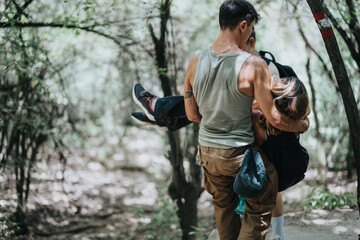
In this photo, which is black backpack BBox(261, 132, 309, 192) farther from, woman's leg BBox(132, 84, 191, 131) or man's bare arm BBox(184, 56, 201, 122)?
woman's leg BBox(132, 84, 191, 131)

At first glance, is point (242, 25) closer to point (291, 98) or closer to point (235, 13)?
point (235, 13)

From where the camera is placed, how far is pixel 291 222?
13.0 feet

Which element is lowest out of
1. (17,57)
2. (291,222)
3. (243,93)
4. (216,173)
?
(291,222)

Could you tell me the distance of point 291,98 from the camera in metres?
1.94

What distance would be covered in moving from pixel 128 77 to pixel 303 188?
433cm

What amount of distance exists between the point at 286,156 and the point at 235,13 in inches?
37.2

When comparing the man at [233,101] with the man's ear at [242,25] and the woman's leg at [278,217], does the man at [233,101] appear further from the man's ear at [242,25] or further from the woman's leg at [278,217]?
the woman's leg at [278,217]

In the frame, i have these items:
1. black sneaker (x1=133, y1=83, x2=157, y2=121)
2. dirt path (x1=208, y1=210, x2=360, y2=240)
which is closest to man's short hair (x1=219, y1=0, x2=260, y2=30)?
black sneaker (x1=133, y1=83, x2=157, y2=121)

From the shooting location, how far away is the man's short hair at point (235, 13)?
2113 millimetres

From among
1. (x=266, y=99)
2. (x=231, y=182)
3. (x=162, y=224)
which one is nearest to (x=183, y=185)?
(x=162, y=224)

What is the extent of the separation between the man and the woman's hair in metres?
0.04

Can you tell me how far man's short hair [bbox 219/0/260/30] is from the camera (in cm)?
211

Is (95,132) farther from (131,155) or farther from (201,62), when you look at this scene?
(201,62)

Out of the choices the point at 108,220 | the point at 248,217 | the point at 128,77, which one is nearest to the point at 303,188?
the point at 108,220
